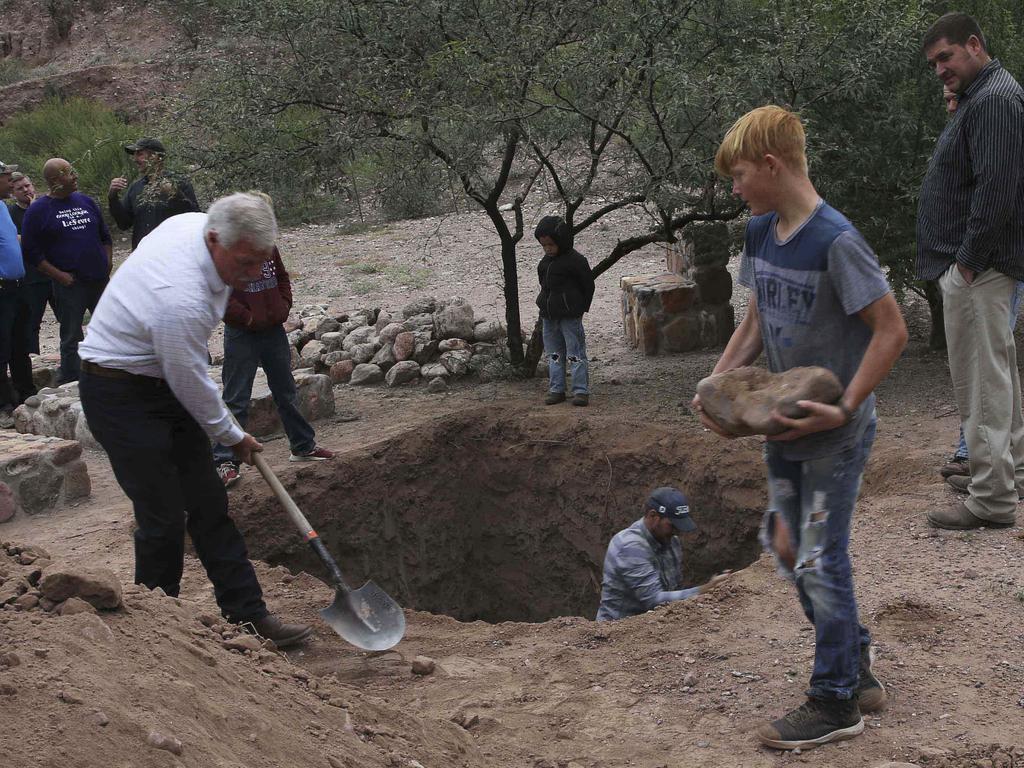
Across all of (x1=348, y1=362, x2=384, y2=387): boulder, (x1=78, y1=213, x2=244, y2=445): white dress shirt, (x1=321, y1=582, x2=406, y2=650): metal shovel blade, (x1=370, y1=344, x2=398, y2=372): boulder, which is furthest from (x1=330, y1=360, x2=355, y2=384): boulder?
(x1=78, y1=213, x2=244, y2=445): white dress shirt

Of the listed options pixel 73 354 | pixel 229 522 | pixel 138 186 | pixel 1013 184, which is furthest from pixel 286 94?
pixel 1013 184

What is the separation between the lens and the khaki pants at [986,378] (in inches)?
182

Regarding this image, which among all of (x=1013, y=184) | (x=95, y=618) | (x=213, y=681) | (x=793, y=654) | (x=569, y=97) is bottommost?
(x=793, y=654)

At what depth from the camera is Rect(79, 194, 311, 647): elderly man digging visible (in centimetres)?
379

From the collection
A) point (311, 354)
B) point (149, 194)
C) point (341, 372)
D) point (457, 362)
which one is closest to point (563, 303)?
point (457, 362)

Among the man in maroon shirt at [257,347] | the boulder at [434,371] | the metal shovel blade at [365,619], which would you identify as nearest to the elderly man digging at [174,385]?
the metal shovel blade at [365,619]

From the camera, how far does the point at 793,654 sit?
398 cm

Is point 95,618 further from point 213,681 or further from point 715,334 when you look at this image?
point 715,334

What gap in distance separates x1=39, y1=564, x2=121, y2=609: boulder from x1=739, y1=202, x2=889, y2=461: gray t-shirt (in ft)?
6.95

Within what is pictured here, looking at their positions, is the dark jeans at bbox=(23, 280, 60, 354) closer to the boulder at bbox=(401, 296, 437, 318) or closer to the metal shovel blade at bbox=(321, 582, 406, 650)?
the boulder at bbox=(401, 296, 437, 318)

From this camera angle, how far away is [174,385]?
388 centimetres

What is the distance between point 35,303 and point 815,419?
7583 mm

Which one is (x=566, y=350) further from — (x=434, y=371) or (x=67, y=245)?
(x=67, y=245)

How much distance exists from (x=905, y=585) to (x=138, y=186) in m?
6.28
